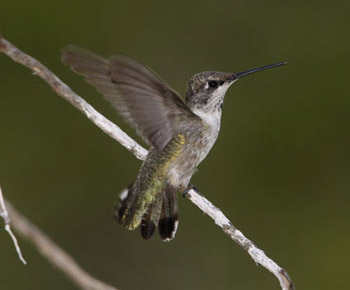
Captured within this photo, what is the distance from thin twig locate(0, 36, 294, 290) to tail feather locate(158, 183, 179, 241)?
13 centimetres

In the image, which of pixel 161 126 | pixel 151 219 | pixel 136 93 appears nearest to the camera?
pixel 136 93

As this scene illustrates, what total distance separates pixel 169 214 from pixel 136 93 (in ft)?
2.38

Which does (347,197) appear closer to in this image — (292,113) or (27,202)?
(292,113)

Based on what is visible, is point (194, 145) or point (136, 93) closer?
point (136, 93)

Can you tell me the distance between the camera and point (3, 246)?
330 centimetres

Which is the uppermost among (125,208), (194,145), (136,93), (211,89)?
(211,89)

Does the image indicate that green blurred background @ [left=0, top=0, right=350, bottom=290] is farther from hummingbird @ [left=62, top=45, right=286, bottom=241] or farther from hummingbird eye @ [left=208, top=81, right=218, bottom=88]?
hummingbird eye @ [left=208, top=81, right=218, bottom=88]

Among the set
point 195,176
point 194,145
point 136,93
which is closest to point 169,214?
point 194,145

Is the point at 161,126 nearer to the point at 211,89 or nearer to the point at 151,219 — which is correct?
the point at 211,89

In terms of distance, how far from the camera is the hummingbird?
210 cm

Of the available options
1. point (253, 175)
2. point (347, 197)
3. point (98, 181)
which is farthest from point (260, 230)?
point (98, 181)

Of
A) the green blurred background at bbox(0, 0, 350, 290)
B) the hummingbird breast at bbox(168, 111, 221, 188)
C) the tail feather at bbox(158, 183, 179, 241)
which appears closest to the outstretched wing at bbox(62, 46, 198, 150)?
the hummingbird breast at bbox(168, 111, 221, 188)

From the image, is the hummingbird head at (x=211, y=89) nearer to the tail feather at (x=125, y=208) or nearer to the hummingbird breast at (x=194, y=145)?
the hummingbird breast at (x=194, y=145)

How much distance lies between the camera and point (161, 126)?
222cm
